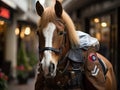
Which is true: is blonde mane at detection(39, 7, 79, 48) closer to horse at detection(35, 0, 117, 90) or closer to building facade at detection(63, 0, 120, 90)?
horse at detection(35, 0, 117, 90)

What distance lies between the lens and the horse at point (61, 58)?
17.9 ft

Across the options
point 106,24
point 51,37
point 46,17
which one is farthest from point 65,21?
point 106,24

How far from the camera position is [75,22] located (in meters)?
12.5

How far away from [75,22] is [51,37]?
23.2 feet

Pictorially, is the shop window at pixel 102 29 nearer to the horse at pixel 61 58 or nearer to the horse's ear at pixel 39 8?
the horse at pixel 61 58

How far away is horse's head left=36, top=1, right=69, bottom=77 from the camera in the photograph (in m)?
5.35

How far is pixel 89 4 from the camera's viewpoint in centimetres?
1859

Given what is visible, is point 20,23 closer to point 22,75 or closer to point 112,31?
point 22,75

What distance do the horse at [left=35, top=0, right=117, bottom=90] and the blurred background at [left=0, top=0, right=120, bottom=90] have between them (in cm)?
545

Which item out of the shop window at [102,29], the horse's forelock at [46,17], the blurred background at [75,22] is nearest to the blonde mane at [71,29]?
the horse's forelock at [46,17]

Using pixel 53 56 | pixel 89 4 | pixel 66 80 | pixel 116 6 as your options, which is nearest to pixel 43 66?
pixel 53 56

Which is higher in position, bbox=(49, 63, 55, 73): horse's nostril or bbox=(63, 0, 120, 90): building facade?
bbox=(63, 0, 120, 90): building facade

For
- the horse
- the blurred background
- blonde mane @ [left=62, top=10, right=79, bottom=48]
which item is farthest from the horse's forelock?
the blurred background

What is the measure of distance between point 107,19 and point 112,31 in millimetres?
785
